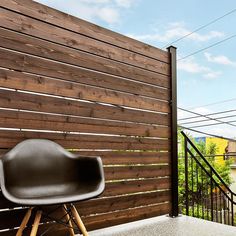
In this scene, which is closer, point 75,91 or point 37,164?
point 37,164

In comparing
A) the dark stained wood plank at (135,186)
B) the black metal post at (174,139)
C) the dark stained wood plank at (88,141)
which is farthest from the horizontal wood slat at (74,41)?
the dark stained wood plank at (135,186)

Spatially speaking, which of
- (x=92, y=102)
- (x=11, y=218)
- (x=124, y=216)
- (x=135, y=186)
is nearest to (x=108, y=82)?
(x=92, y=102)

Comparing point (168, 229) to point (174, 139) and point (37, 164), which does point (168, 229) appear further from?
point (37, 164)

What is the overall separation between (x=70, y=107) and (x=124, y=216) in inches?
46.0

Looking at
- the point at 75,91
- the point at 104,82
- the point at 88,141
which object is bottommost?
the point at 88,141

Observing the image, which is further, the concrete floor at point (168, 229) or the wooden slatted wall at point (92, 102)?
the concrete floor at point (168, 229)

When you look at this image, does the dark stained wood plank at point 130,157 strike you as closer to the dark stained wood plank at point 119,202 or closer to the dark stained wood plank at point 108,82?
the dark stained wood plank at point 119,202

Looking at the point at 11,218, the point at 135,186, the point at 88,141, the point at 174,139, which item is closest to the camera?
the point at 11,218

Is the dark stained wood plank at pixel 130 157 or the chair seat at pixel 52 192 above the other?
the dark stained wood plank at pixel 130 157

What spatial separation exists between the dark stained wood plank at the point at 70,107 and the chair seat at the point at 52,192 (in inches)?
23.6

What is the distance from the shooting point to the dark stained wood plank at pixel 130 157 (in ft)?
8.00

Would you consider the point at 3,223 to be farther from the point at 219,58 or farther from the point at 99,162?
the point at 219,58

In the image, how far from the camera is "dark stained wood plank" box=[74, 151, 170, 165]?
2439mm

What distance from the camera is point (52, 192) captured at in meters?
1.93
